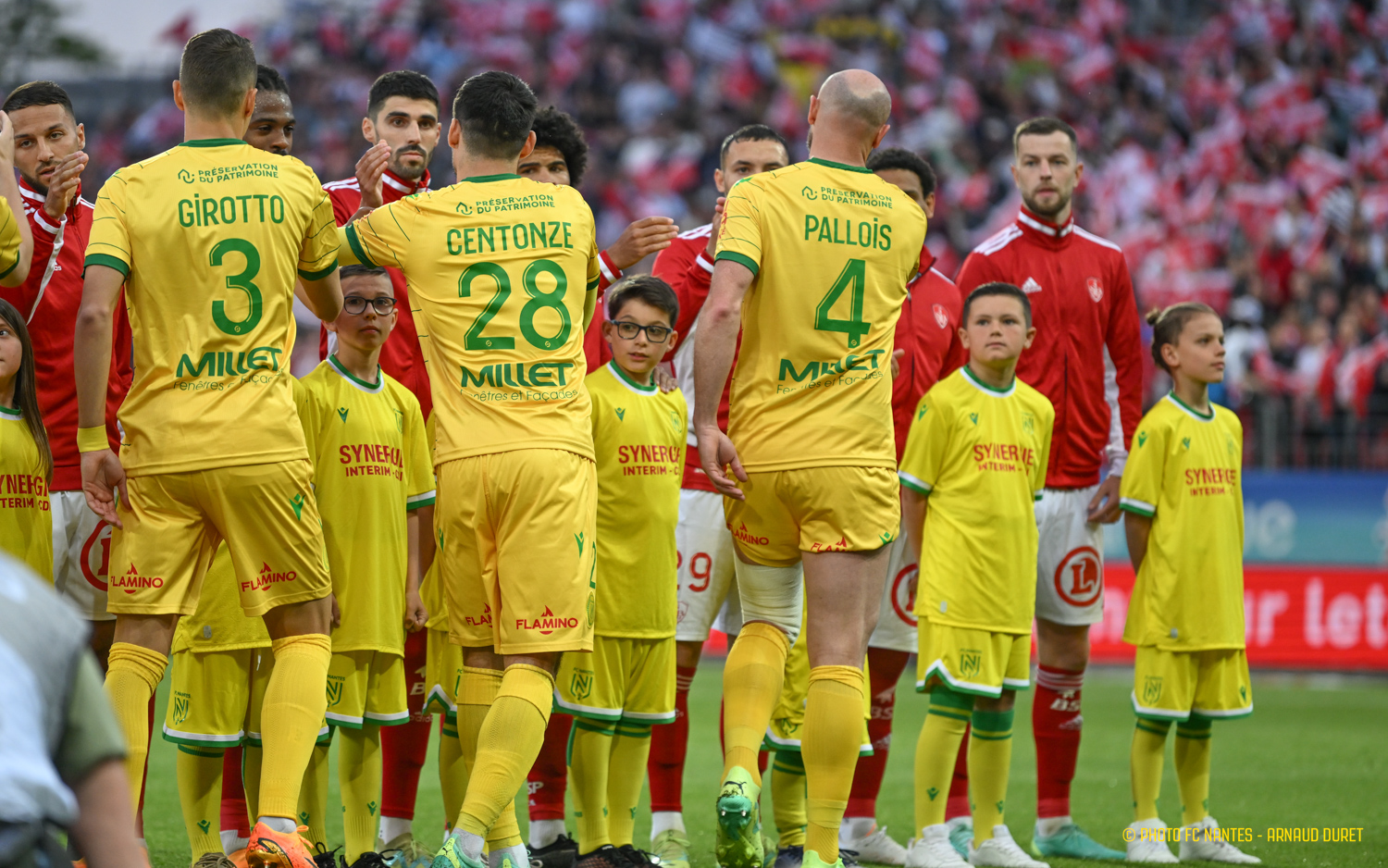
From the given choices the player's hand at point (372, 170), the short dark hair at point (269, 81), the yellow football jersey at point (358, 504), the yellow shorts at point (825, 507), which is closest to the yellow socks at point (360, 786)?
the yellow football jersey at point (358, 504)

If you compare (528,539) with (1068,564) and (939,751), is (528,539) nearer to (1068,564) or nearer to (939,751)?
(939,751)

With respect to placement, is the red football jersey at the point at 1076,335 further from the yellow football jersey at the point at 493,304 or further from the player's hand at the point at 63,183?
the player's hand at the point at 63,183

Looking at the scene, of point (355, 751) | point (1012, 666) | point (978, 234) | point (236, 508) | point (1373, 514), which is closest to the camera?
point (236, 508)

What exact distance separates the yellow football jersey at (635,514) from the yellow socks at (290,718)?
1308 mm

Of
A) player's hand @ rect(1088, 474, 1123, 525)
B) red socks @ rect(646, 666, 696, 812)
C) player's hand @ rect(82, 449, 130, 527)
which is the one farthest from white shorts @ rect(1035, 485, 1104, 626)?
player's hand @ rect(82, 449, 130, 527)

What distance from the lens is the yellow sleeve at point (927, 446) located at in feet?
20.7

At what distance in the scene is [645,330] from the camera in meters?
5.80

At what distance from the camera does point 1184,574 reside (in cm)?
656

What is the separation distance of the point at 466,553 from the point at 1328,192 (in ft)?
55.9

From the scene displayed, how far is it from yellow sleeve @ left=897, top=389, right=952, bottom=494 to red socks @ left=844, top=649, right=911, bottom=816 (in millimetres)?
875

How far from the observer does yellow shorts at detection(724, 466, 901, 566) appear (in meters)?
4.89

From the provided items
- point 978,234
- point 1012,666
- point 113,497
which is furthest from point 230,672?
point 978,234

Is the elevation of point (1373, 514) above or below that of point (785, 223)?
below

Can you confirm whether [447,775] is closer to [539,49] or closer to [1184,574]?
[1184,574]
